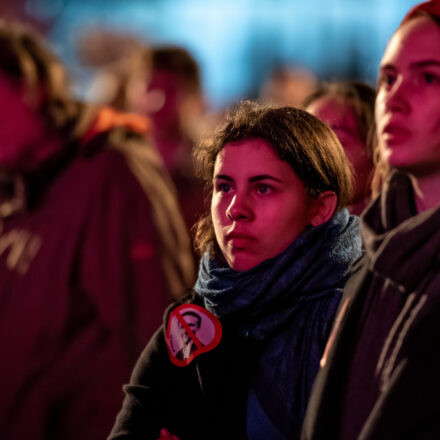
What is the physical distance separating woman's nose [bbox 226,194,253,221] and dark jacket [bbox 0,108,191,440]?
130 centimetres

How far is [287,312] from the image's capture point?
4.34ft

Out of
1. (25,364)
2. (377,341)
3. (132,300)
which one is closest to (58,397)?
(25,364)

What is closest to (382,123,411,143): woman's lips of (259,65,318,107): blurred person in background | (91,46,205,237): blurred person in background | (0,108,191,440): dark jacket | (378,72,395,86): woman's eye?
(378,72,395,86): woman's eye

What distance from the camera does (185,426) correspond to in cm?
141

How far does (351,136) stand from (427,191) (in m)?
0.31

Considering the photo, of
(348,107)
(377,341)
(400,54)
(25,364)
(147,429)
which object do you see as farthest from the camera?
(25,364)

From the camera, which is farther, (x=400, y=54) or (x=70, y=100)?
(x=70, y=100)

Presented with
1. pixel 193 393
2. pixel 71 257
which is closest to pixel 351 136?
pixel 193 393

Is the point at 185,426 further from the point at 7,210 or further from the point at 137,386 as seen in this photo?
the point at 7,210

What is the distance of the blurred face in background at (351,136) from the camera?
1516 mm

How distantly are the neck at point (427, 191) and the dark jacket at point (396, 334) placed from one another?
2 centimetres

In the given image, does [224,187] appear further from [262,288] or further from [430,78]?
[430,78]

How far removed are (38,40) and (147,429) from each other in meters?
1.90

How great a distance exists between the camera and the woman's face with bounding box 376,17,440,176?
1.26m
